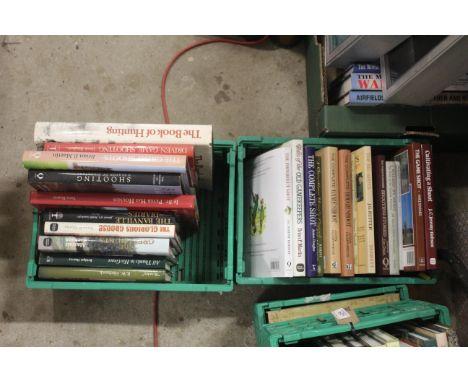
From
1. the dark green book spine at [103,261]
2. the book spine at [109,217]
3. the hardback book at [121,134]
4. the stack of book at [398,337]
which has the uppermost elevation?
the hardback book at [121,134]

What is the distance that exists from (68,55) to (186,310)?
0.96 meters

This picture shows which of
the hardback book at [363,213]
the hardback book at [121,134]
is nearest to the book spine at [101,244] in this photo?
the hardback book at [121,134]

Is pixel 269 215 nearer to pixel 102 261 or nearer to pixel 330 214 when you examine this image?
pixel 330 214

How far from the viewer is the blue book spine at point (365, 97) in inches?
39.9

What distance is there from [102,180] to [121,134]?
11 centimetres

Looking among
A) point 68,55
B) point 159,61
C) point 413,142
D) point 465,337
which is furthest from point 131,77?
point 465,337

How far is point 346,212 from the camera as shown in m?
0.95

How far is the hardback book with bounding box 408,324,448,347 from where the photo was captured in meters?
0.81

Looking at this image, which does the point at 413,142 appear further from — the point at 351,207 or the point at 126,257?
the point at 126,257

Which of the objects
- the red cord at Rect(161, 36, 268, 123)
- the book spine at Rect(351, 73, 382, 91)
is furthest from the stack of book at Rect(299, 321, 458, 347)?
the red cord at Rect(161, 36, 268, 123)

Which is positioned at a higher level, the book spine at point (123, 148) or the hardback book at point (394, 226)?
the book spine at point (123, 148)

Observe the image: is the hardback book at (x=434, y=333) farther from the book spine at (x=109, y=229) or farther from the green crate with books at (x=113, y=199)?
the book spine at (x=109, y=229)

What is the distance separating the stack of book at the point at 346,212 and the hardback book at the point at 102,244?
0.29m

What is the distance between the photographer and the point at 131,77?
1.30 meters
